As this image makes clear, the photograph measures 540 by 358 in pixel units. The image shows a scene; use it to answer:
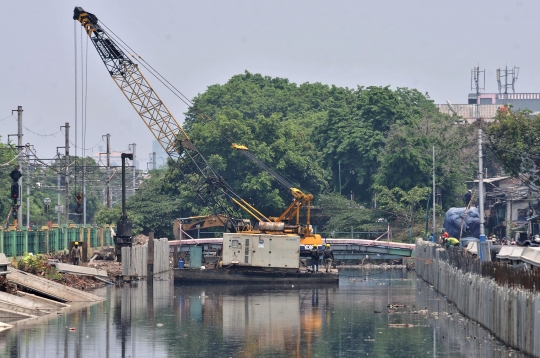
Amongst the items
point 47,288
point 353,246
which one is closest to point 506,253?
point 47,288

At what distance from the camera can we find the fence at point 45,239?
54125mm

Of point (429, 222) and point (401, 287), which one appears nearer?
point (401, 287)

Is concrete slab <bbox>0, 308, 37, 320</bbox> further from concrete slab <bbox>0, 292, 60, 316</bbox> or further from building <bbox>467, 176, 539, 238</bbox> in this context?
building <bbox>467, 176, 539, 238</bbox>

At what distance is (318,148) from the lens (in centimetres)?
11000

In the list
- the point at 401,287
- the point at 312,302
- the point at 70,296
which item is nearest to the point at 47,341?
the point at 70,296

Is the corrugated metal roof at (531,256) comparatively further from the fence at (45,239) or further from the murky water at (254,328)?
the fence at (45,239)

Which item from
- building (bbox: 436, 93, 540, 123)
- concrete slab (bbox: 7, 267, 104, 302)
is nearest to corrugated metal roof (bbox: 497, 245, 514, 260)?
concrete slab (bbox: 7, 267, 104, 302)

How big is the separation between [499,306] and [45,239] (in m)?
40.0

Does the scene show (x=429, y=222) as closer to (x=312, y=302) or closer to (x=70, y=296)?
(x=312, y=302)

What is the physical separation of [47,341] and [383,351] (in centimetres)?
1004

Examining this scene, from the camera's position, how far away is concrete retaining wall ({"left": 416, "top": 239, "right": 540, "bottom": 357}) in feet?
82.7

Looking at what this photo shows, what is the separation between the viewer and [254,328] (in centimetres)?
3584

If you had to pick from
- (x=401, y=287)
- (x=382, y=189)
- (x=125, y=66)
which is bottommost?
(x=401, y=287)

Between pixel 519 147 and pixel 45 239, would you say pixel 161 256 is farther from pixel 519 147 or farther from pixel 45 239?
pixel 519 147
